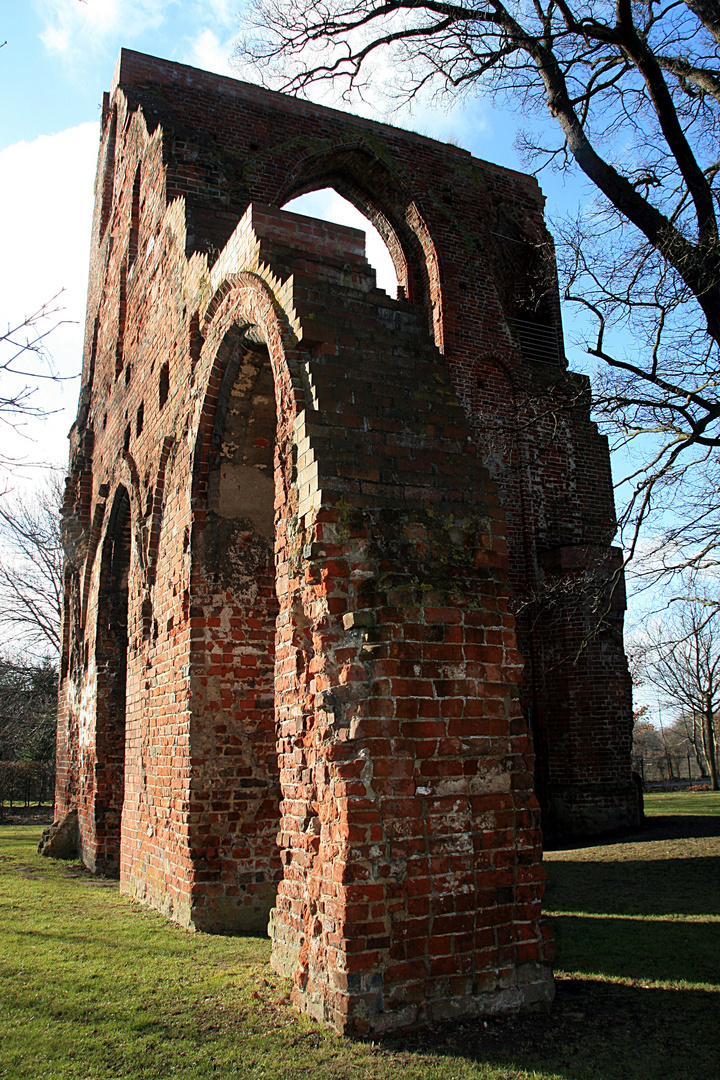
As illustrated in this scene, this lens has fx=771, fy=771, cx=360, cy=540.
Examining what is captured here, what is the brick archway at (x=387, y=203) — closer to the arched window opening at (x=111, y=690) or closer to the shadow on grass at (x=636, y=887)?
the arched window opening at (x=111, y=690)

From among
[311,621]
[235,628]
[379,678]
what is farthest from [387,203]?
[379,678]

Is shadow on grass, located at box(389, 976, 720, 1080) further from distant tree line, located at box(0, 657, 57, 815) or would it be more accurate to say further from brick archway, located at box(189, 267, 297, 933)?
distant tree line, located at box(0, 657, 57, 815)

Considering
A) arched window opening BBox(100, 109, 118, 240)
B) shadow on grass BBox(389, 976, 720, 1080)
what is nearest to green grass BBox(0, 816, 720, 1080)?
shadow on grass BBox(389, 976, 720, 1080)

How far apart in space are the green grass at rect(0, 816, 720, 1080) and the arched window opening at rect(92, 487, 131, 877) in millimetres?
3329

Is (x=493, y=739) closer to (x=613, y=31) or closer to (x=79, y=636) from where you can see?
(x=613, y=31)

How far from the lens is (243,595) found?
20.3 feet

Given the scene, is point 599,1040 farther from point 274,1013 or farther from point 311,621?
point 311,621

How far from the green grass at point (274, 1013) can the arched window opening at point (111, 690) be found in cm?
333

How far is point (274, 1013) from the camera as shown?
141 inches

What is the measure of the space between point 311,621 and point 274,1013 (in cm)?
183

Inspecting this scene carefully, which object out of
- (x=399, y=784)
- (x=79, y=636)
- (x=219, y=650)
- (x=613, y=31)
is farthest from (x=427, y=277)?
(x=399, y=784)

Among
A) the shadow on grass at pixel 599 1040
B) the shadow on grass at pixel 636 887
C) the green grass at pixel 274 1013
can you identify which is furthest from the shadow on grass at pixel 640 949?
the shadow on grass at pixel 636 887

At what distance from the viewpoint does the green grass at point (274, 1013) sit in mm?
3027

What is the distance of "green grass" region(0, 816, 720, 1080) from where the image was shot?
303 cm
